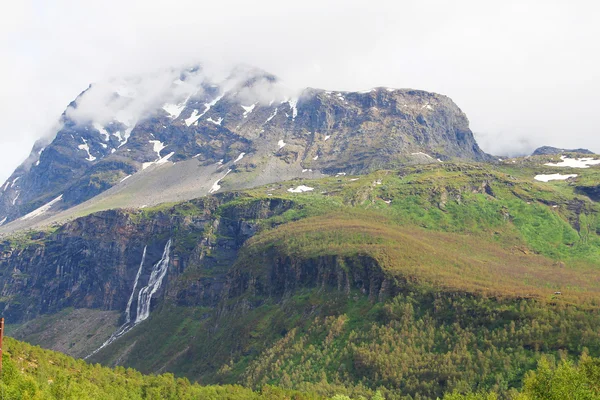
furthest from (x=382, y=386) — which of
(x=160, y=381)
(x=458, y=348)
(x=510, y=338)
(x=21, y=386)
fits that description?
(x=21, y=386)

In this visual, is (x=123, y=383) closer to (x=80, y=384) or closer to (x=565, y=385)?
(x=80, y=384)

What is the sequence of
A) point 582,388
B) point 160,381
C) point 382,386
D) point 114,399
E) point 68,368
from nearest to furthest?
point 582,388 → point 114,399 → point 68,368 → point 160,381 → point 382,386

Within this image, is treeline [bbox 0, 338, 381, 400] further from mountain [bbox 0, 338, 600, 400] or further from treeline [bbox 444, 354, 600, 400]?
treeline [bbox 444, 354, 600, 400]

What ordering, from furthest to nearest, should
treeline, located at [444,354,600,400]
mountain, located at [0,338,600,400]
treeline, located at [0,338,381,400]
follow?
treeline, located at [0,338,381,400] < mountain, located at [0,338,600,400] < treeline, located at [444,354,600,400]

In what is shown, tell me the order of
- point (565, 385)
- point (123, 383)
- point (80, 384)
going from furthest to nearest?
point (123, 383) < point (80, 384) < point (565, 385)

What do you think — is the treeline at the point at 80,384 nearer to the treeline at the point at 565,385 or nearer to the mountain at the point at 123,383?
the mountain at the point at 123,383

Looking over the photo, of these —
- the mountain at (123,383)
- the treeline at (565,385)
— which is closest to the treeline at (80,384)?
the mountain at (123,383)

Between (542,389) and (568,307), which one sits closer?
(542,389)

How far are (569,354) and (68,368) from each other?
5592 inches

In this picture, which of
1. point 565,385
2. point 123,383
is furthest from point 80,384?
point 565,385

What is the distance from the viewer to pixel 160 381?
179500mm

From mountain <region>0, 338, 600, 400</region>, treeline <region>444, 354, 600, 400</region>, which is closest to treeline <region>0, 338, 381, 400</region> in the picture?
mountain <region>0, 338, 600, 400</region>

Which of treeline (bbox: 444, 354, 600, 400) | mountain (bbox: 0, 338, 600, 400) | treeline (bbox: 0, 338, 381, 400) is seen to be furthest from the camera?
treeline (bbox: 0, 338, 381, 400)

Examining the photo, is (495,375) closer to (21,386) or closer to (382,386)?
(382,386)
